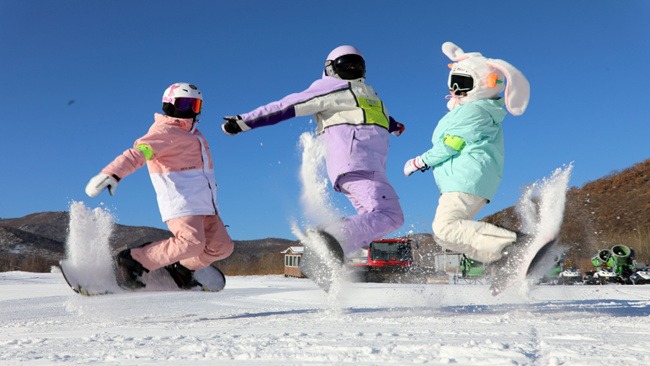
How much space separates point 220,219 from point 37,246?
8772 cm

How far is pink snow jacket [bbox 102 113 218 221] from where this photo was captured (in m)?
3.82

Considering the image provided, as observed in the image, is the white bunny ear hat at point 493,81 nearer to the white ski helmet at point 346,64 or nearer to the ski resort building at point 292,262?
the white ski helmet at point 346,64

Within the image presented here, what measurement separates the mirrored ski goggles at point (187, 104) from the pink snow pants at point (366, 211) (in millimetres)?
1518

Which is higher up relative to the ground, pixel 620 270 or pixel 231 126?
pixel 231 126

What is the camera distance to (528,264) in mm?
3330

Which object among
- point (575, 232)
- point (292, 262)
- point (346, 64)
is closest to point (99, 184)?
point (346, 64)

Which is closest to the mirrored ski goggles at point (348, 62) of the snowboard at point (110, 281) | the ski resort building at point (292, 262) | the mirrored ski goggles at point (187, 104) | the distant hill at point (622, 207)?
the mirrored ski goggles at point (187, 104)

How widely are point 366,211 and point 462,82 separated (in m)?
1.49

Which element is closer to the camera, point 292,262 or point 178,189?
point 178,189

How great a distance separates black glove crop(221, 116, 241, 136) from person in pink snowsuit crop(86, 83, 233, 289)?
1.68 feet

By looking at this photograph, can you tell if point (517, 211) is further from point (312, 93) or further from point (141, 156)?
point (141, 156)

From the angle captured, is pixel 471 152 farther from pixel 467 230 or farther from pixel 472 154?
pixel 467 230

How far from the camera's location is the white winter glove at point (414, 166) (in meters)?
4.12

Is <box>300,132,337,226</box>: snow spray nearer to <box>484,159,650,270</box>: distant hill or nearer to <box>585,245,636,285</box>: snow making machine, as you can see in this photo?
<box>585,245,636,285</box>: snow making machine
